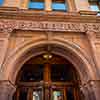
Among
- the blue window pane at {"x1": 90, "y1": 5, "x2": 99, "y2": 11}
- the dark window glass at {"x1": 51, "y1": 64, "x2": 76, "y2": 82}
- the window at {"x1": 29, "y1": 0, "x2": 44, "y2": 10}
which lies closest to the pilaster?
the dark window glass at {"x1": 51, "y1": 64, "x2": 76, "y2": 82}

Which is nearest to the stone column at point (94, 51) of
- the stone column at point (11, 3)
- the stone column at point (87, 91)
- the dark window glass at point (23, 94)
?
the stone column at point (87, 91)

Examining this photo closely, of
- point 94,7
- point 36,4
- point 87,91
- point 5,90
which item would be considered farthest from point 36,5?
point 87,91

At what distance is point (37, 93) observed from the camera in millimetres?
7707

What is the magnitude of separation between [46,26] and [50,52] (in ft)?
4.21

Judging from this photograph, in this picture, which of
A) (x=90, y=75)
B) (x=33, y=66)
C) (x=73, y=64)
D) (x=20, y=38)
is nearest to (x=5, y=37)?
(x=20, y=38)

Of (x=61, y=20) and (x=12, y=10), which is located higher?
(x=12, y=10)

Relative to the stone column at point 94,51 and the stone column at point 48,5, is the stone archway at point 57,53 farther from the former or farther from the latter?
the stone column at point 48,5

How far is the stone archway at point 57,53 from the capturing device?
683 cm

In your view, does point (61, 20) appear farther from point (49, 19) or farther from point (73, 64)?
point (73, 64)

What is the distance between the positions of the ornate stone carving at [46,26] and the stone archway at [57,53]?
723 millimetres

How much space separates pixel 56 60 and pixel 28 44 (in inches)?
71.3

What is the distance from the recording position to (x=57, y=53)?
8125mm

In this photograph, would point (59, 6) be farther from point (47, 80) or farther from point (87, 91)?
point (87, 91)

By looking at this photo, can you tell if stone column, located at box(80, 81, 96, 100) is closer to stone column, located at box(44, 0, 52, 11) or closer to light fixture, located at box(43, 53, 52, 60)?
light fixture, located at box(43, 53, 52, 60)
